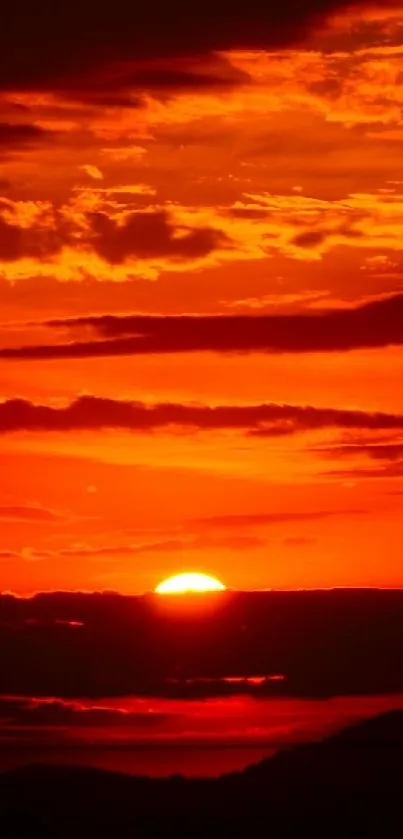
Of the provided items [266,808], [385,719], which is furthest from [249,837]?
[385,719]

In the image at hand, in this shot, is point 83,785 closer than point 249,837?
No

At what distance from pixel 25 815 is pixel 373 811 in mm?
11678

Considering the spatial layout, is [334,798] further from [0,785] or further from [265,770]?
[0,785]

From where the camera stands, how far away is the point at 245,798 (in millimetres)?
84312

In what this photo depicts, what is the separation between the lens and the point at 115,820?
8331 cm

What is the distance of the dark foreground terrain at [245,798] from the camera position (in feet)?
270

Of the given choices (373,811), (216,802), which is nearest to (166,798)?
(216,802)

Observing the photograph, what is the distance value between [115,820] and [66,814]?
2.01 meters

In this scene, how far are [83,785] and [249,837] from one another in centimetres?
804

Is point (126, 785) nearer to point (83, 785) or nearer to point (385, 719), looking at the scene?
point (83, 785)

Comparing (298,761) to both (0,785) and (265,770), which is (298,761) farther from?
(0,785)

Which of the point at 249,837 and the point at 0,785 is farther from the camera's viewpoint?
the point at 0,785

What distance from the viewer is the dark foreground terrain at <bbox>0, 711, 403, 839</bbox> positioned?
8225 cm

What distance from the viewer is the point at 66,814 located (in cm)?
8444
